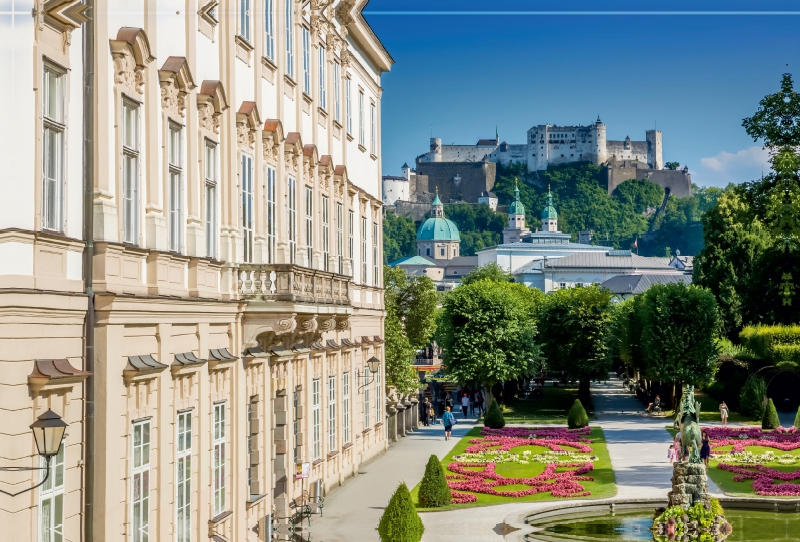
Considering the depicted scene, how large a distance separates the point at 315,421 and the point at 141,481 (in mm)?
14108

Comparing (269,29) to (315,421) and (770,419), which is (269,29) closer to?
(315,421)

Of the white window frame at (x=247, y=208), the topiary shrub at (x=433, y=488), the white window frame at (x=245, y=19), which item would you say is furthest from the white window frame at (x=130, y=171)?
the topiary shrub at (x=433, y=488)

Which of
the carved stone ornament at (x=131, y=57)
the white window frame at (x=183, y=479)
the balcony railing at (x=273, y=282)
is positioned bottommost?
the white window frame at (x=183, y=479)

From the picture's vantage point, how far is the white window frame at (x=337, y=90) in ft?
113

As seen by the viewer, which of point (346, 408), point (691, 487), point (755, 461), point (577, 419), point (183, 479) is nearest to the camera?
point (183, 479)

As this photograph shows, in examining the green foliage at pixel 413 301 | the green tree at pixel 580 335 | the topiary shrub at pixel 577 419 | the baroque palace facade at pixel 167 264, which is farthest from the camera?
the green tree at pixel 580 335

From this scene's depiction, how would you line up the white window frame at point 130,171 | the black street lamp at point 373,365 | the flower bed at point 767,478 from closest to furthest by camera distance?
the white window frame at point 130,171
the flower bed at point 767,478
the black street lamp at point 373,365

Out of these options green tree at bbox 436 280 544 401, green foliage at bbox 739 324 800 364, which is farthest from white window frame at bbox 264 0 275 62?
green foliage at bbox 739 324 800 364

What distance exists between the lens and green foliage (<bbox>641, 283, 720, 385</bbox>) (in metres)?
61.2

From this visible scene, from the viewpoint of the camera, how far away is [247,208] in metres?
24.0

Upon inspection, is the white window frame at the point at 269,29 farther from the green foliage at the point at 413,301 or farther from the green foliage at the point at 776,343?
the green foliage at the point at 776,343

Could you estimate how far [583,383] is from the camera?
68.1 m

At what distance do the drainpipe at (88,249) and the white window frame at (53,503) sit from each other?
28.4 inches

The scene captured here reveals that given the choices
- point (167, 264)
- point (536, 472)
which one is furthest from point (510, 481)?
point (167, 264)
